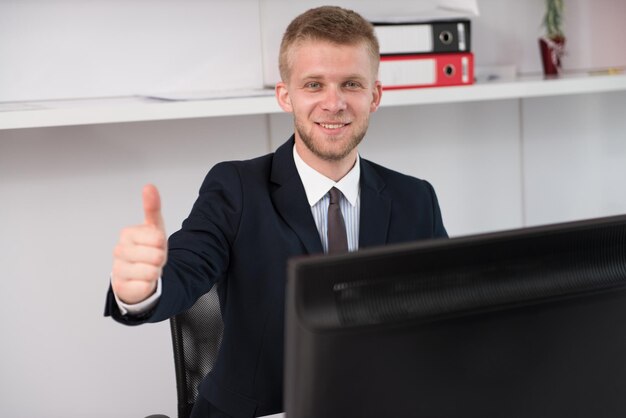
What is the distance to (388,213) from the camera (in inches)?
57.1

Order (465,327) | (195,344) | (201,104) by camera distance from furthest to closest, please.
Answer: (201,104) < (195,344) < (465,327)

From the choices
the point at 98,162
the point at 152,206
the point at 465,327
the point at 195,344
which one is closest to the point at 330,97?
the point at 195,344

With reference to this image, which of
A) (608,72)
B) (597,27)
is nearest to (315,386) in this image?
(608,72)

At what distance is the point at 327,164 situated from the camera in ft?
4.71

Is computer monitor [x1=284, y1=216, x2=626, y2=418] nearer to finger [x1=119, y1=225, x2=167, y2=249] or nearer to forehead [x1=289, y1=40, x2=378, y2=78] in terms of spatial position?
finger [x1=119, y1=225, x2=167, y2=249]

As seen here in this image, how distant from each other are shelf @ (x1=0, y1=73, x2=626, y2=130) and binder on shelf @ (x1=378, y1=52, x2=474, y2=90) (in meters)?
0.04

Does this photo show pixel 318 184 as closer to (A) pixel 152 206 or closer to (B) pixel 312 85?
(B) pixel 312 85

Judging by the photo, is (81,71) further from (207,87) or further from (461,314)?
(461,314)

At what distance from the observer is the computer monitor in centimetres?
60

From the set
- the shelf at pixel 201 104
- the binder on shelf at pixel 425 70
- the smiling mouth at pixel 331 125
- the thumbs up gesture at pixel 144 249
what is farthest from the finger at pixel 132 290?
the binder on shelf at pixel 425 70

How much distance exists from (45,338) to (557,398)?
6.28 ft

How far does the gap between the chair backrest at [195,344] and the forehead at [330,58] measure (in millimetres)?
451

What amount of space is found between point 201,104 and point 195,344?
725mm

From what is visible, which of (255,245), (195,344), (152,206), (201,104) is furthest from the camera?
(201,104)
